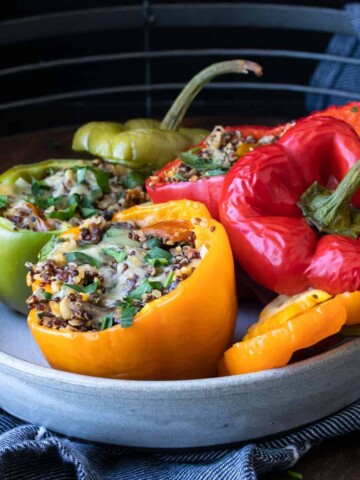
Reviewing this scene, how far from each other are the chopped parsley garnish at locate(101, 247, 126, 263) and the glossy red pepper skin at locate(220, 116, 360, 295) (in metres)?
0.23

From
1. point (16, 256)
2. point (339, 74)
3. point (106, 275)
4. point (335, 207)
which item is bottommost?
point (339, 74)

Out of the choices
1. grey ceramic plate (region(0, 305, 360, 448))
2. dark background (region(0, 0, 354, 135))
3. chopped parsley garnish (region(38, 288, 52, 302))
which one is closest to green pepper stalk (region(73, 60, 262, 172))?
chopped parsley garnish (region(38, 288, 52, 302))

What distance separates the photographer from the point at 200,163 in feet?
6.72

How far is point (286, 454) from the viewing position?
1.54 meters

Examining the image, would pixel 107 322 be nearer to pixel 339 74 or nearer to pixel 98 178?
pixel 98 178

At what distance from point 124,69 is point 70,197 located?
9.03ft

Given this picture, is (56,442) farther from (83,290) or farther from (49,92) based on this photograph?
(49,92)

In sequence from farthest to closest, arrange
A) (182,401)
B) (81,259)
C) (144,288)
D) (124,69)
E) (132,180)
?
(124,69) → (132,180) → (81,259) → (144,288) → (182,401)

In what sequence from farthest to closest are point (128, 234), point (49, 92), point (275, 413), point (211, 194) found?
point (49, 92)
point (211, 194)
point (128, 234)
point (275, 413)

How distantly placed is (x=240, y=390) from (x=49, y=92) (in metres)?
3.41

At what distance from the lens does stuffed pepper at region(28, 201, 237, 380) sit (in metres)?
1.59

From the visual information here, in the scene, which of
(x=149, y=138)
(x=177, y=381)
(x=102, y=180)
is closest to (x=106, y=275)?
(x=177, y=381)

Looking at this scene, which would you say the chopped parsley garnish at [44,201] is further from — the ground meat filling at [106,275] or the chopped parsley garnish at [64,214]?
the ground meat filling at [106,275]

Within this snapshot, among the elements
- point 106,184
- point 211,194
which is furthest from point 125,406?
point 106,184
